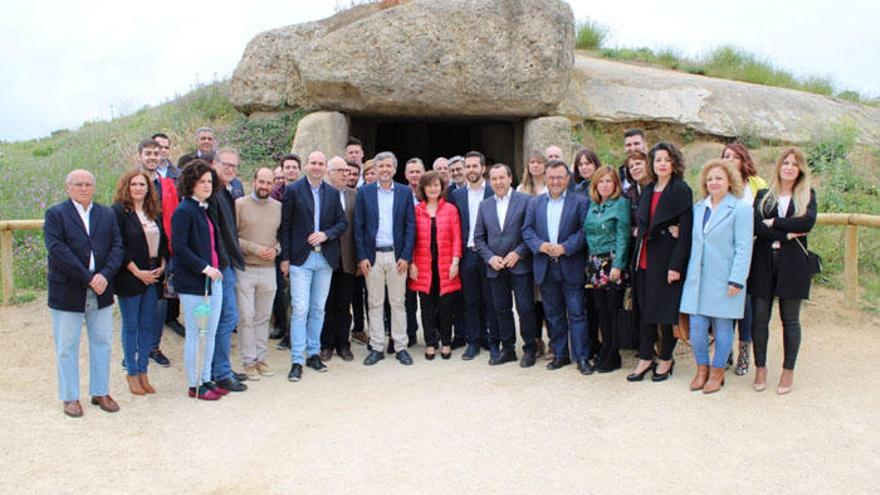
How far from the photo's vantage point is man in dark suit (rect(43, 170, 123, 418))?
5066 millimetres

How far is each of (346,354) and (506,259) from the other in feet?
5.47

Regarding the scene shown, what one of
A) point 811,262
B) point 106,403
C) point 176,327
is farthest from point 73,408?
point 811,262

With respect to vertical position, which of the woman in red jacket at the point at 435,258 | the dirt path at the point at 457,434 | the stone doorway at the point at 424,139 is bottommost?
the dirt path at the point at 457,434

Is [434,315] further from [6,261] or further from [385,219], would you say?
[6,261]

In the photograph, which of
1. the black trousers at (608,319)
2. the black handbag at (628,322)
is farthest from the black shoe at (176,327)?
the black handbag at (628,322)

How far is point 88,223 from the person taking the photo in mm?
5199

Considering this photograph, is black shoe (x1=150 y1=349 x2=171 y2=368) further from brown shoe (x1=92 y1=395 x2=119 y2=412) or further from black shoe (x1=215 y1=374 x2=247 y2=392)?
brown shoe (x1=92 y1=395 x2=119 y2=412)

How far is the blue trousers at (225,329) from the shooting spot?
5785 mm

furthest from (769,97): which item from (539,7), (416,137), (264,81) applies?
(264,81)

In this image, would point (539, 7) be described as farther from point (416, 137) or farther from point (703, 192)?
point (416, 137)

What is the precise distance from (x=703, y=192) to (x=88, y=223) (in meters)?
4.33

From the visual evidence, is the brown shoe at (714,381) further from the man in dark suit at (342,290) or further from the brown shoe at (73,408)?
the brown shoe at (73,408)

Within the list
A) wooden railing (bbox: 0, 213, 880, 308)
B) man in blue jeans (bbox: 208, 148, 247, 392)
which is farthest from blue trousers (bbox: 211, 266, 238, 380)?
wooden railing (bbox: 0, 213, 880, 308)

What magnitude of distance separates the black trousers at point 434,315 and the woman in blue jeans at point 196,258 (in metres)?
1.85
